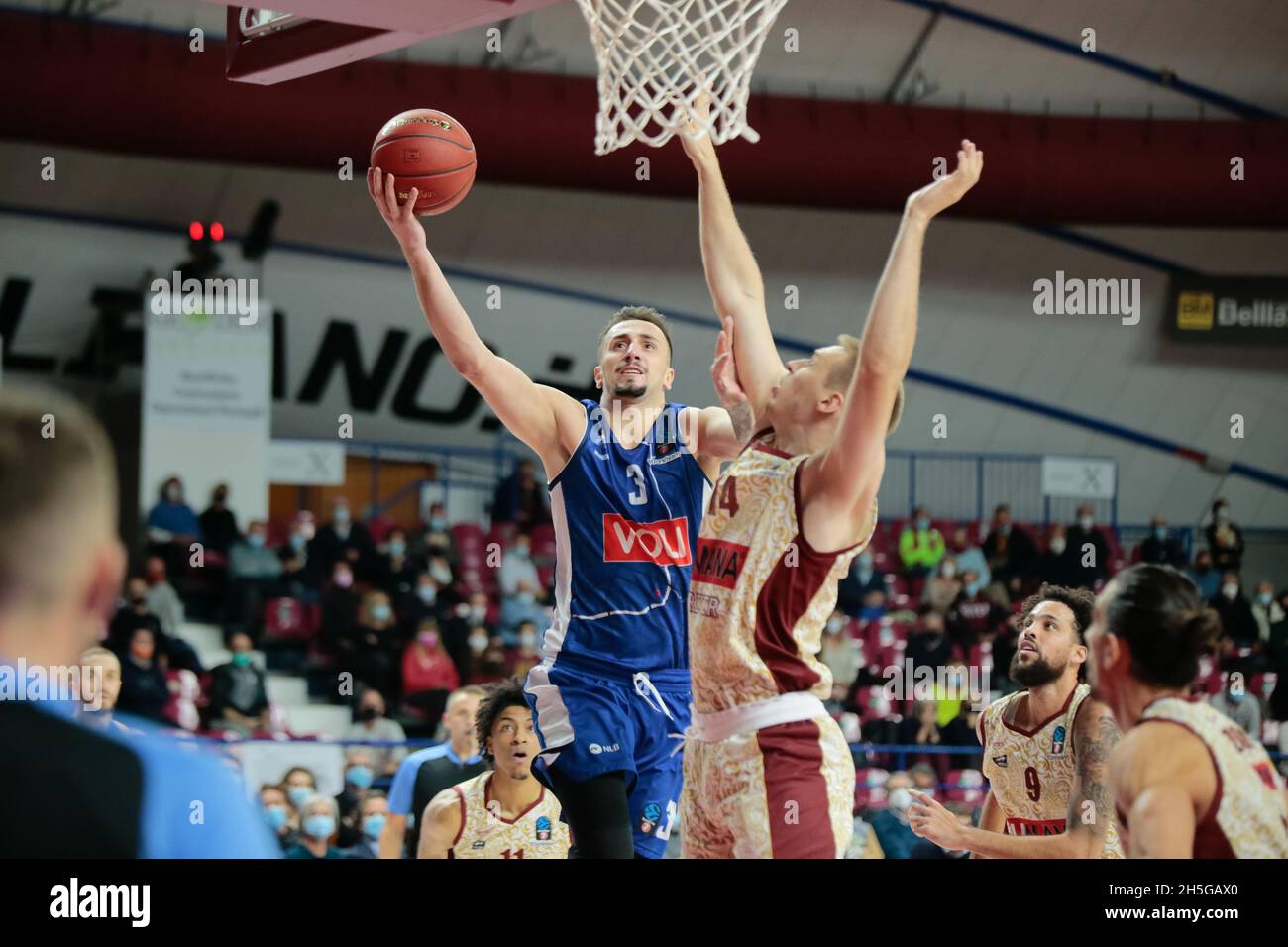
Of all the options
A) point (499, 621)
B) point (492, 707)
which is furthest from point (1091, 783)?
point (499, 621)

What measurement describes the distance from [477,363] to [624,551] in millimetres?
734

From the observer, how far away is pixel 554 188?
1647cm

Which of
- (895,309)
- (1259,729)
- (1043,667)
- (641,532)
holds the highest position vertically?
(895,309)

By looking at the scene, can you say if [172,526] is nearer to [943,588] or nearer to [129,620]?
[129,620]

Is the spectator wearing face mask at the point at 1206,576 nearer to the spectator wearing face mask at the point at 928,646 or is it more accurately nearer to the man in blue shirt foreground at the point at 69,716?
the spectator wearing face mask at the point at 928,646

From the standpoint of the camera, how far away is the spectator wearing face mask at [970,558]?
1484 centimetres

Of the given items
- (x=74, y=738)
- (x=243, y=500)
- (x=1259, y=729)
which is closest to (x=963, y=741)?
(x=1259, y=729)

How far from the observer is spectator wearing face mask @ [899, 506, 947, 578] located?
15.2 m

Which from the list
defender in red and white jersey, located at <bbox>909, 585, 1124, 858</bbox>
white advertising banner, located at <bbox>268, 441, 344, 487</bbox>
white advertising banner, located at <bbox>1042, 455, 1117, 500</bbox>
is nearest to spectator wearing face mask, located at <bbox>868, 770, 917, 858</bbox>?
defender in red and white jersey, located at <bbox>909, 585, 1124, 858</bbox>

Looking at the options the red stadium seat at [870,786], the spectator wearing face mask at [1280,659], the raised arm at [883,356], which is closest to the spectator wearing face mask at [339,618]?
the red stadium seat at [870,786]

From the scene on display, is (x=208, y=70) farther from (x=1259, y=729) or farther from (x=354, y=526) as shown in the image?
(x=1259, y=729)

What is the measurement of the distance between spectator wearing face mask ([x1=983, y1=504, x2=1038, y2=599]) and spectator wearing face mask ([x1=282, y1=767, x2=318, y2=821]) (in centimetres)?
781

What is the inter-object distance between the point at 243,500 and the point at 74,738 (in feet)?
41.9

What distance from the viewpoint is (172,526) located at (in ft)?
44.2
